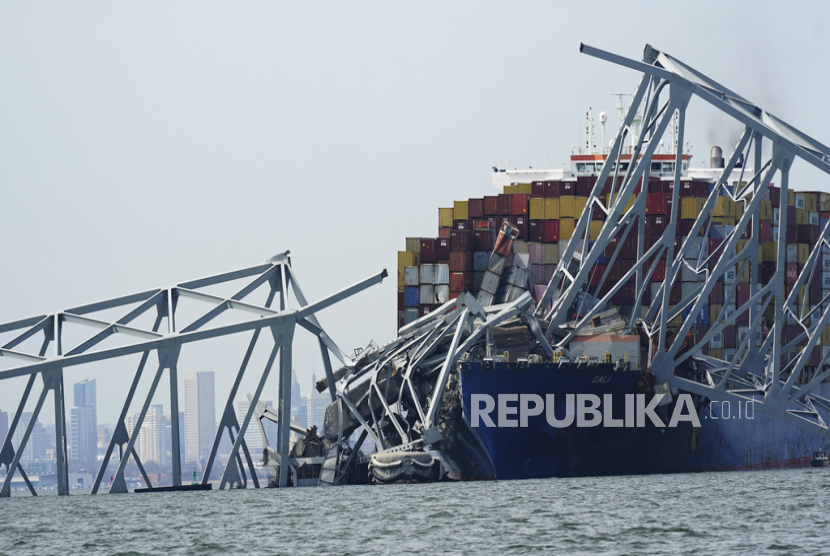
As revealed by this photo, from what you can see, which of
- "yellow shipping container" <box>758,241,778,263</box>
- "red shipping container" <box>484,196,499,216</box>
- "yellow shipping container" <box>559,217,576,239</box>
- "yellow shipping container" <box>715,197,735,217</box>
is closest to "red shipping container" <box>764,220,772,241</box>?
"yellow shipping container" <box>758,241,778,263</box>

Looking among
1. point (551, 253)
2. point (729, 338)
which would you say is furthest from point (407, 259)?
point (729, 338)

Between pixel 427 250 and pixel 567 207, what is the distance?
7477 millimetres

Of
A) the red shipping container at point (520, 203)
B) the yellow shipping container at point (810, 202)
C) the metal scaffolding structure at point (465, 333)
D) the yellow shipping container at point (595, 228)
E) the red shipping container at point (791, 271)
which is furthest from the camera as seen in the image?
the yellow shipping container at point (810, 202)

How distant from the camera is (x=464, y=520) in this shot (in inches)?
1684

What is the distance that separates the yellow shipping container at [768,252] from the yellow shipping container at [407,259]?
18.5 metres

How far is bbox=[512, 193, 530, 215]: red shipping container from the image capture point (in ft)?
245

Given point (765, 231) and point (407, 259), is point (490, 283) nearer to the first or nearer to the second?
point (407, 259)

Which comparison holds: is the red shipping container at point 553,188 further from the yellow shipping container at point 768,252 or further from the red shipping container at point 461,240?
the yellow shipping container at point 768,252

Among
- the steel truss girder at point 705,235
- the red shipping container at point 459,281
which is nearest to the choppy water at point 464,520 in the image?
the steel truss girder at point 705,235

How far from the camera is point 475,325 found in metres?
62.7

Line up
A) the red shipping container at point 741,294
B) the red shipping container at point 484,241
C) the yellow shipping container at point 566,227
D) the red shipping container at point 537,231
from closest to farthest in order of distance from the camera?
the red shipping container at point 484,241 < the yellow shipping container at point 566,227 < the red shipping container at point 537,231 < the red shipping container at point 741,294

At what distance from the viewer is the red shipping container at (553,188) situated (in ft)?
249

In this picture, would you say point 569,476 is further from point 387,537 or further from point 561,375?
point 387,537

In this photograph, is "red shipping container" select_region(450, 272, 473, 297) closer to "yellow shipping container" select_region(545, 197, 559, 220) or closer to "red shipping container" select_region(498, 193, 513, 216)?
"red shipping container" select_region(498, 193, 513, 216)
